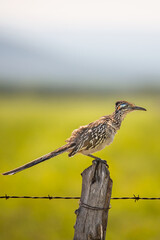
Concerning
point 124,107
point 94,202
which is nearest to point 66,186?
point 124,107

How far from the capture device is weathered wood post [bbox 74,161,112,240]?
16.8 feet

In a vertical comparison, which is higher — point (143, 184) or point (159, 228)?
point (143, 184)

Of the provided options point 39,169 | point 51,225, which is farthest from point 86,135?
point 39,169

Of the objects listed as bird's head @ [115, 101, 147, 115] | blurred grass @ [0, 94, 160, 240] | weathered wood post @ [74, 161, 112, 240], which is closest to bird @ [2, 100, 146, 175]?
bird's head @ [115, 101, 147, 115]

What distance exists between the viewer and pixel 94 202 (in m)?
5.14

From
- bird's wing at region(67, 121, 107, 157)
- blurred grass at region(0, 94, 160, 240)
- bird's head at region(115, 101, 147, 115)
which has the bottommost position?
bird's wing at region(67, 121, 107, 157)

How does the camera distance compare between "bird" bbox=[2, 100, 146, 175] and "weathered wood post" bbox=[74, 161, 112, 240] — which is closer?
"weathered wood post" bbox=[74, 161, 112, 240]

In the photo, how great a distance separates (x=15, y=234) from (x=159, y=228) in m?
4.53

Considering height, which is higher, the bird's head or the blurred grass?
the blurred grass

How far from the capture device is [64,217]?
16344 millimetres

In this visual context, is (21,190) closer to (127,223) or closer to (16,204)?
(16,204)

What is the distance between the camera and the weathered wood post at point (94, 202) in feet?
16.8

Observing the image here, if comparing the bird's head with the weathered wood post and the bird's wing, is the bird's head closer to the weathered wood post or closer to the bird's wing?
the bird's wing

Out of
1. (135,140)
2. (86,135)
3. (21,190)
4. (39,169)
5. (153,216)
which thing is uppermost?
(135,140)
